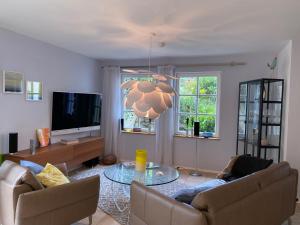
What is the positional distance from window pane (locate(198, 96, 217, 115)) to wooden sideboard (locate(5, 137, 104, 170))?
2.15m

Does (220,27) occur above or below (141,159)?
above

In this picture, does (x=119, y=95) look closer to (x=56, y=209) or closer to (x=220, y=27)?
(x=220, y=27)

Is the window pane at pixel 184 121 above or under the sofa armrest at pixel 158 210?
above

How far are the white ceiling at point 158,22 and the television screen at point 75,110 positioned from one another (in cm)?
94

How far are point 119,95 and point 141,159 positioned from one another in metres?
2.60

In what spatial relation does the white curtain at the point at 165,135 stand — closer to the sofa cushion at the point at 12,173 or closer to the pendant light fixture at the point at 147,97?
the pendant light fixture at the point at 147,97

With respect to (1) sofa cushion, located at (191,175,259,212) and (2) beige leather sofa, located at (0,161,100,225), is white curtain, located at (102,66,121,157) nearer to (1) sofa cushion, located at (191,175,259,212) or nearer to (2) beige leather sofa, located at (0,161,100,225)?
(2) beige leather sofa, located at (0,161,100,225)

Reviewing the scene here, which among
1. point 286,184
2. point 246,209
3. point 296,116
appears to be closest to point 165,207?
point 246,209

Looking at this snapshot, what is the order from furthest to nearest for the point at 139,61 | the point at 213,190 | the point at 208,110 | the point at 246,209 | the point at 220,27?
the point at 139,61 → the point at 208,110 → the point at 220,27 → the point at 246,209 → the point at 213,190

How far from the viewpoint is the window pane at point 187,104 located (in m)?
5.10

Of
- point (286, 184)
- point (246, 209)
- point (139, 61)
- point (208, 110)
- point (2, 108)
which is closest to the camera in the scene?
point (246, 209)

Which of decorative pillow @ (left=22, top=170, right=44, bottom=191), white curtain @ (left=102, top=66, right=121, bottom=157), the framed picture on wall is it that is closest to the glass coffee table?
decorative pillow @ (left=22, top=170, right=44, bottom=191)

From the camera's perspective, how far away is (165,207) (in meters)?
1.90

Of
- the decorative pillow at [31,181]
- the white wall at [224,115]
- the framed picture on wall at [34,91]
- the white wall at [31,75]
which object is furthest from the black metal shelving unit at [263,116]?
the framed picture on wall at [34,91]
